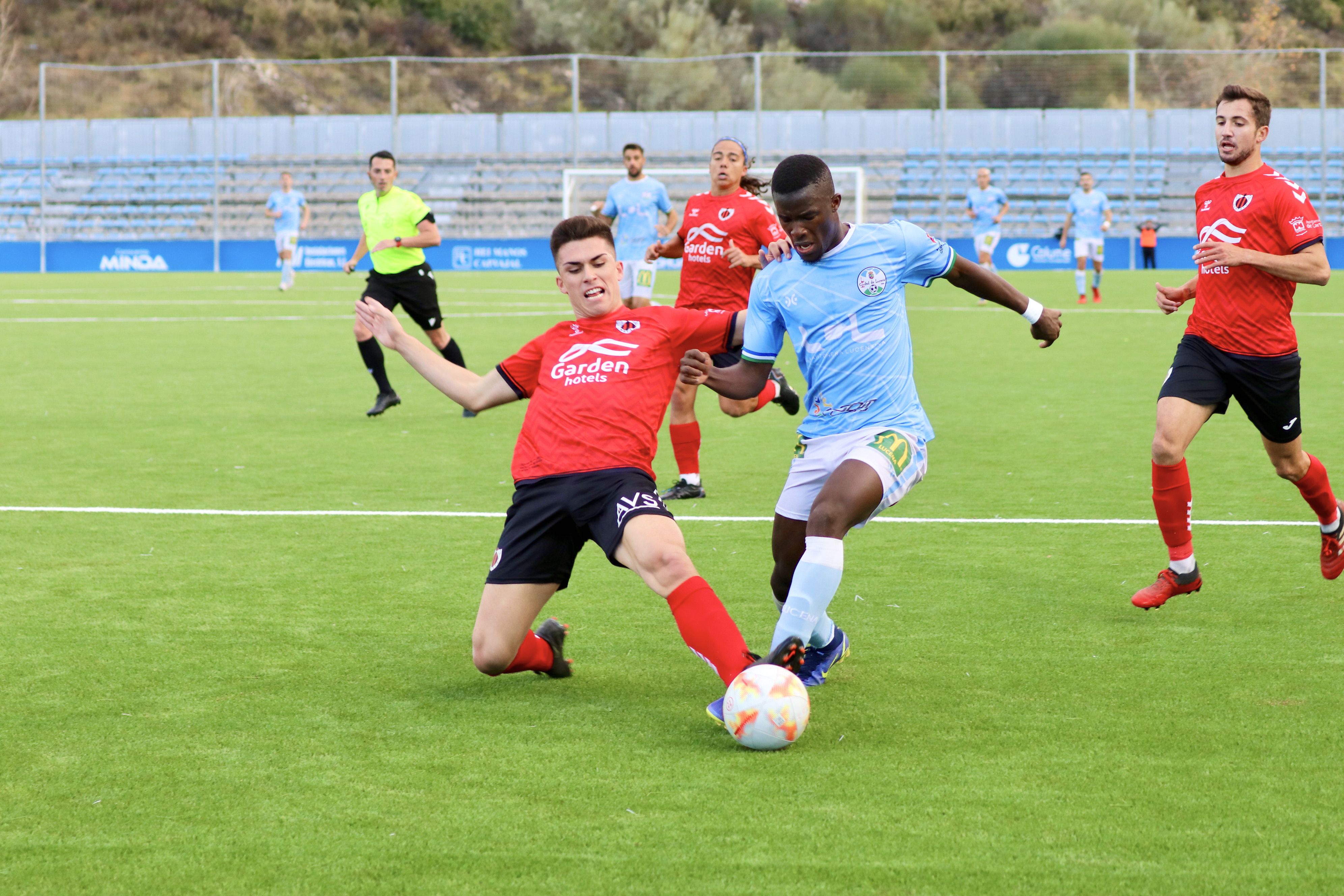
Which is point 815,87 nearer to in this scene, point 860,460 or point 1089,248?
point 1089,248

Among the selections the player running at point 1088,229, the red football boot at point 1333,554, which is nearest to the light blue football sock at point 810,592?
the red football boot at point 1333,554

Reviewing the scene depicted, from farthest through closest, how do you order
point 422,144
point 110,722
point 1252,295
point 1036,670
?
point 422,144, point 1252,295, point 1036,670, point 110,722

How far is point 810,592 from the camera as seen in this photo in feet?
15.4

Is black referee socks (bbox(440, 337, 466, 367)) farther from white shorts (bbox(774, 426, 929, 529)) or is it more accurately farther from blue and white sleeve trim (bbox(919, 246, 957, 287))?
white shorts (bbox(774, 426, 929, 529))

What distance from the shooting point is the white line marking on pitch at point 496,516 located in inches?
308

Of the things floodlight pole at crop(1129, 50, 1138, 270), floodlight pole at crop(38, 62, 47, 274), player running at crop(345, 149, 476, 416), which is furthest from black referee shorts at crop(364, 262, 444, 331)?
floodlight pole at crop(38, 62, 47, 274)

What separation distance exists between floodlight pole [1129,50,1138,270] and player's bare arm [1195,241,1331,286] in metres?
30.3

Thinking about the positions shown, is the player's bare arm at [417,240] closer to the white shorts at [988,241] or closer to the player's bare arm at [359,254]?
the player's bare arm at [359,254]

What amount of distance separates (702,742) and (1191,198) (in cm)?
3500

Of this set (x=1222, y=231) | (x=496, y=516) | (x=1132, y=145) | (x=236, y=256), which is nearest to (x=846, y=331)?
(x=1222, y=231)

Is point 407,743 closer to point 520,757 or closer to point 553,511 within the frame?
point 520,757

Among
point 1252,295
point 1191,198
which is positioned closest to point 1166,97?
point 1191,198

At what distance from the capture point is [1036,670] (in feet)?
17.0

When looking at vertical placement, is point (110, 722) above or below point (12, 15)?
below
